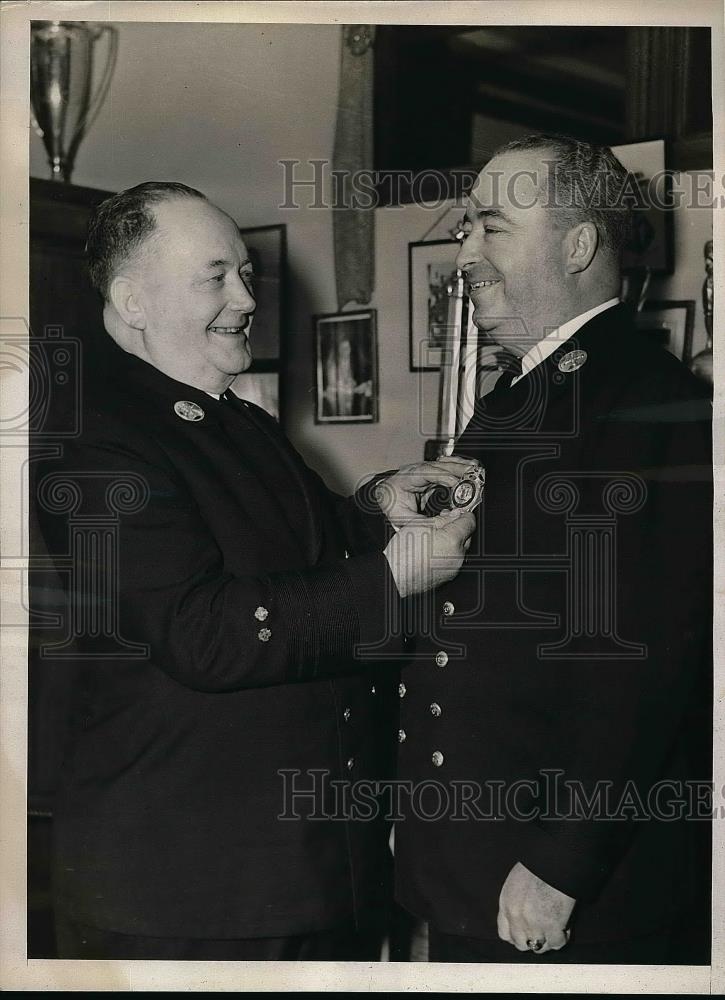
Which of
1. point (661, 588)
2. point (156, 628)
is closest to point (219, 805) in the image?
point (156, 628)

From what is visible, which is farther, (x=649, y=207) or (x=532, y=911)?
(x=649, y=207)

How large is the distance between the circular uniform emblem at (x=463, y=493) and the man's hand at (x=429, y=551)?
0.06ft

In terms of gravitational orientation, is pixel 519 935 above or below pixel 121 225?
below

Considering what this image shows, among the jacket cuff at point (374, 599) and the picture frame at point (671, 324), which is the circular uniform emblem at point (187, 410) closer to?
the jacket cuff at point (374, 599)

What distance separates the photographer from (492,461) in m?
1.36

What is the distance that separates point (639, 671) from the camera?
129 cm

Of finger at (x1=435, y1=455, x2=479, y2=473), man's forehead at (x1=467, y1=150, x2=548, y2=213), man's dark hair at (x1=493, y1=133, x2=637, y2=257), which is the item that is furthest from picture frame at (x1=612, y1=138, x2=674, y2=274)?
finger at (x1=435, y1=455, x2=479, y2=473)

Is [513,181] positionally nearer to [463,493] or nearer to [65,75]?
[463,493]

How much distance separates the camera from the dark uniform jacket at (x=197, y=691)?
1.30 meters

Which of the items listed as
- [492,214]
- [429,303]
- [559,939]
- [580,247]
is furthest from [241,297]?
[559,939]

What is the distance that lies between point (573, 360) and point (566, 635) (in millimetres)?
389

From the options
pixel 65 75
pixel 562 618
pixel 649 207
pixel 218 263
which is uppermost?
pixel 65 75

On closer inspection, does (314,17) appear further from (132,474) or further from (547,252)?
(132,474)

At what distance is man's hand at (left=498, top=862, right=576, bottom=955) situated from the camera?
127cm
